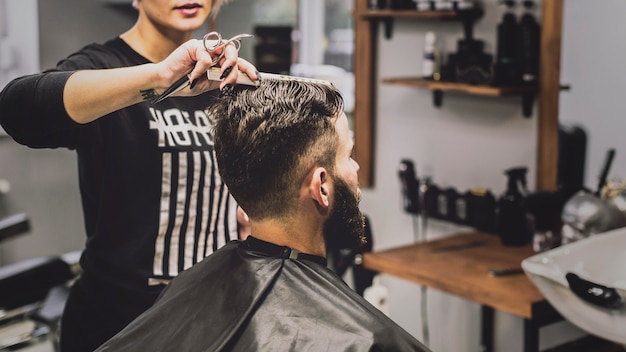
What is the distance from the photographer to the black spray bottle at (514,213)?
289cm

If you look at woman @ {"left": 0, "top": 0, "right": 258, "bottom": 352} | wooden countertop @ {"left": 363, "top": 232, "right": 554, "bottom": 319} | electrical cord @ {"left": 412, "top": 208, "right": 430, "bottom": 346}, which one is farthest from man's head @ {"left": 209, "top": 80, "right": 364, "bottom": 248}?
electrical cord @ {"left": 412, "top": 208, "right": 430, "bottom": 346}

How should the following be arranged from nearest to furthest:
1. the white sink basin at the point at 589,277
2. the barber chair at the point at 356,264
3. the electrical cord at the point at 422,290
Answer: the white sink basin at the point at 589,277
the barber chair at the point at 356,264
the electrical cord at the point at 422,290

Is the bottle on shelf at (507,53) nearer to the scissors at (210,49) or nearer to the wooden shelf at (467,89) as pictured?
the wooden shelf at (467,89)

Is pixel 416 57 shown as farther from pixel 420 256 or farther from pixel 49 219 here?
pixel 49 219

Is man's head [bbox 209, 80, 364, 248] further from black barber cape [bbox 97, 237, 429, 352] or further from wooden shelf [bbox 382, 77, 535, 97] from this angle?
wooden shelf [bbox 382, 77, 535, 97]

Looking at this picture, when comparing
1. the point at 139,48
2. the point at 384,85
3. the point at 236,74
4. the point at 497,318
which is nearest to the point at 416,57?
the point at 384,85

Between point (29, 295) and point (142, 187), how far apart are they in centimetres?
124

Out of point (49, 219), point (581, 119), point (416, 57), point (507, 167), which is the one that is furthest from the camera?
point (49, 219)

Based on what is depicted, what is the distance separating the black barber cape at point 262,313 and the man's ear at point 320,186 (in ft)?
0.38

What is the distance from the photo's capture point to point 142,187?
1.66m

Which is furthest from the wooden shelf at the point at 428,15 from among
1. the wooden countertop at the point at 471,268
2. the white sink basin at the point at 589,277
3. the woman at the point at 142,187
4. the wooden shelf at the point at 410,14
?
the woman at the point at 142,187

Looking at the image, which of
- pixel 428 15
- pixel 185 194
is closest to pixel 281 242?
pixel 185 194

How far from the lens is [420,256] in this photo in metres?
2.88

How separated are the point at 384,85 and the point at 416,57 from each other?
0.25 m
